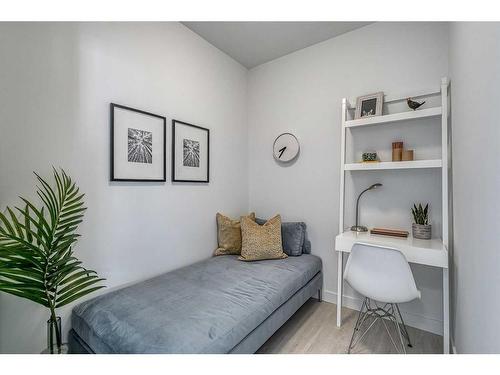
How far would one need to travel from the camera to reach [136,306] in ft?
4.62

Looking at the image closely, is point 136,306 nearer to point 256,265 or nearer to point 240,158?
point 256,265

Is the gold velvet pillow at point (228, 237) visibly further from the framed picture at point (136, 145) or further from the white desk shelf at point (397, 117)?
the white desk shelf at point (397, 117)

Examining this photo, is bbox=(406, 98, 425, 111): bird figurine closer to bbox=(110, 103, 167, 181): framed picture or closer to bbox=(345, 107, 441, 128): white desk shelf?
bbox=(345, 107, 441, 128): white desk shelf

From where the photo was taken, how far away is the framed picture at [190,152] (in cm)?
211

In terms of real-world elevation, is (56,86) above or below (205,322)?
above

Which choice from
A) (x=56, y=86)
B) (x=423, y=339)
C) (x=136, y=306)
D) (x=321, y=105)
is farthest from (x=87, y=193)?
(x=423, y=339)

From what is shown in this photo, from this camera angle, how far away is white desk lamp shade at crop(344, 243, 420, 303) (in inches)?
58.2

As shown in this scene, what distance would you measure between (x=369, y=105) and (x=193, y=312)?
217 cm

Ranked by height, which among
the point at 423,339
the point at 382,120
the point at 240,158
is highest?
the point at 382,120

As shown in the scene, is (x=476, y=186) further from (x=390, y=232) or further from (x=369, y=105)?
(x=369, y=105)

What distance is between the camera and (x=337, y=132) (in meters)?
2.36

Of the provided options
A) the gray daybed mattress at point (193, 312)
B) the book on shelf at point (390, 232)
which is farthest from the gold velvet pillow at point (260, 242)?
the book on shelf at point (390, 232)

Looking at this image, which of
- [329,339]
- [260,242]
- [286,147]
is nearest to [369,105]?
[286,147]
